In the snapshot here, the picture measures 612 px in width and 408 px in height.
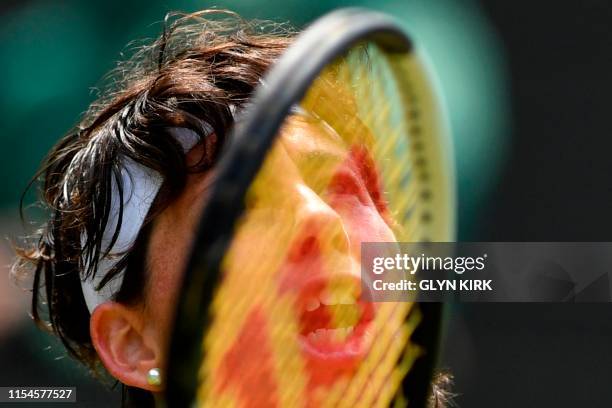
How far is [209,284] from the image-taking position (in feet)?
1.84

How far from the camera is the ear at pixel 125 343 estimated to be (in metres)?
0.89

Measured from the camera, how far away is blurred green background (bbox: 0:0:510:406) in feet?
7.05

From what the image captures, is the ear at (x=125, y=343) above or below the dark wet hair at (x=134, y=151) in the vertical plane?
below

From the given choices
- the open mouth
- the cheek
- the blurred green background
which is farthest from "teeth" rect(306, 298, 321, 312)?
the blurred green background

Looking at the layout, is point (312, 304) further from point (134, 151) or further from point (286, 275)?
point (134, 151)

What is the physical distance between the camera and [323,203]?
826mm

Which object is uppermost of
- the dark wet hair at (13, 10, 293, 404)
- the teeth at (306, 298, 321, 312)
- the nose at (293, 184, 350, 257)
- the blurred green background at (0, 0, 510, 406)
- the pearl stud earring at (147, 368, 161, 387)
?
the blurred green background at (0, 0, 510, 406)

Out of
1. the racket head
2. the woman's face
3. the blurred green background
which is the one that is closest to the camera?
the racket head

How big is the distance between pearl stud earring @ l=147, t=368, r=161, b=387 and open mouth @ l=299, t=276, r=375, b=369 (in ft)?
0.51

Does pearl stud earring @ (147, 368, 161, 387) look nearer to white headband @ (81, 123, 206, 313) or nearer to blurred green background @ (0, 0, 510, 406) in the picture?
white headband @ (81, 123, 206, 313)

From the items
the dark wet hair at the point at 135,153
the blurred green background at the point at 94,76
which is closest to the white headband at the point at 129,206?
the dark wet hair at the point at 135,153

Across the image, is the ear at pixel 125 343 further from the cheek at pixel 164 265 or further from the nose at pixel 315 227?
the nose at pixel 315 227

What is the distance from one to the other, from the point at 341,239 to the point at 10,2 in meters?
1.80

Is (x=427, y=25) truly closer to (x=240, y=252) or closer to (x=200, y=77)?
(x=200, y=77)
